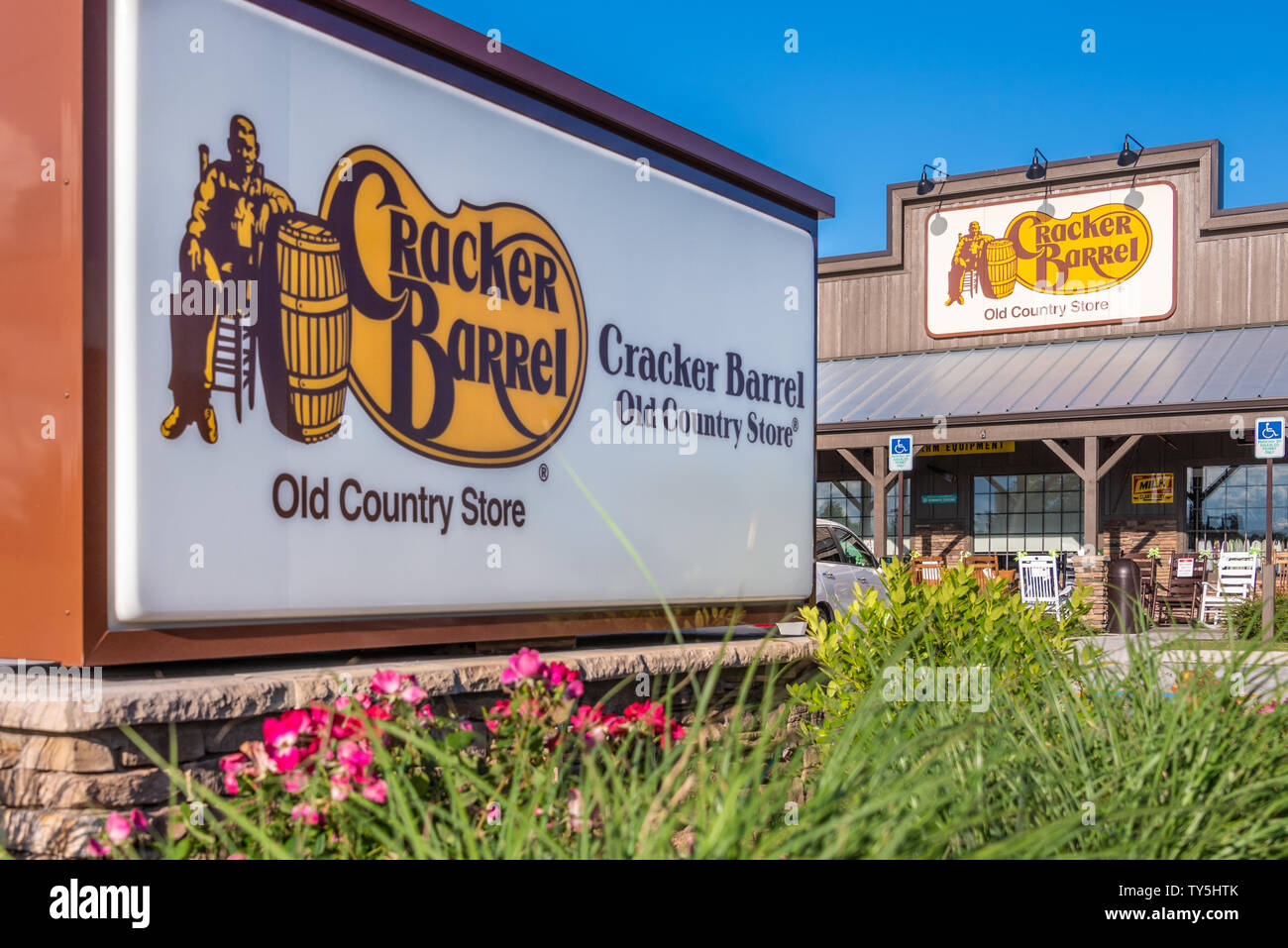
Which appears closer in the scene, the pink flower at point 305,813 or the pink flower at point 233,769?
the pink flower at point 305,813

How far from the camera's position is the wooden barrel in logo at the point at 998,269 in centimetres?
2062

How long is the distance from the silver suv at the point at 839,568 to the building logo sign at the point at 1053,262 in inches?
337

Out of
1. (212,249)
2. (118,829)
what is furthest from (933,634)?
(118,829)

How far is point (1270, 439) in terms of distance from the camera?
12758mm

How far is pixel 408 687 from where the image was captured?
3.01 m

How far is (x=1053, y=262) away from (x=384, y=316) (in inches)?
713

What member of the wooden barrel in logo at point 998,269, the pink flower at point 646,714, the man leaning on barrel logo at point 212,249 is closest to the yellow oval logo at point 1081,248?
the wooden barrel in logo at point 998,269

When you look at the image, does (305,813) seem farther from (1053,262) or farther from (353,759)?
(1053,262)

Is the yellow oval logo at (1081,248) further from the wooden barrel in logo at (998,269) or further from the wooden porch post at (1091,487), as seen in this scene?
the wooden porch post at (1091,487)

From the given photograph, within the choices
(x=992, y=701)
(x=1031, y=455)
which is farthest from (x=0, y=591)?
(x=1031, y=455)

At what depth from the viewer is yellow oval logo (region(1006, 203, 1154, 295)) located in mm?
19688

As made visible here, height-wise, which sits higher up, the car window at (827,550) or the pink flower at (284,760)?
the pink flower at (284,760)

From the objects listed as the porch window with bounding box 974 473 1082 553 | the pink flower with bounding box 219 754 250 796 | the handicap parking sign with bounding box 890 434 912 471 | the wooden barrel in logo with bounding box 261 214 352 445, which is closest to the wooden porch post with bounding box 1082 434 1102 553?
the porch window with bounding box 974 473 1082 553
